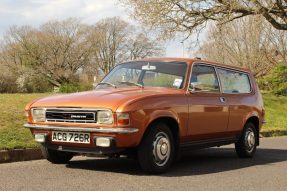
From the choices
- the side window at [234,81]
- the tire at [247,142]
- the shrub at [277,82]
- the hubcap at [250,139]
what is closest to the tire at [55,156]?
the side window at [234,81]

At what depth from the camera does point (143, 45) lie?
7200 centimetres

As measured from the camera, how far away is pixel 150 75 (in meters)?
8.12

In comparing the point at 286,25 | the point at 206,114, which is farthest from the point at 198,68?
the point at 286,25

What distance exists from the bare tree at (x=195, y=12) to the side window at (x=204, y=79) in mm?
15369

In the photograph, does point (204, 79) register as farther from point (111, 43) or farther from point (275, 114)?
point (111, 43)

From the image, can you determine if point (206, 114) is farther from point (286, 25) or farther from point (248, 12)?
point (286, 25)

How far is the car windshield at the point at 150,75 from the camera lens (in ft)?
26.1

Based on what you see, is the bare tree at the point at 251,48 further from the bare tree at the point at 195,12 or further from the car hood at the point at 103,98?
the car hood at the point at 103,98

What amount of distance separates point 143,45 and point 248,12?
159 feet

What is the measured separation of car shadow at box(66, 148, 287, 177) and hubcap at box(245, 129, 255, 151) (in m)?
0.24

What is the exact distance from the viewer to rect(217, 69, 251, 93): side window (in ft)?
29.7

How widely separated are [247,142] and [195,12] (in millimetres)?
16179

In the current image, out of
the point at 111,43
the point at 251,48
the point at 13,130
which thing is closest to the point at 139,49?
the point at 111,43

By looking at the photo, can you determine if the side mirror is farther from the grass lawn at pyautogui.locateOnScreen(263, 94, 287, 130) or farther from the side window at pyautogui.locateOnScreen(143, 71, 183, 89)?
the grass lawn at pyautogui.locateOnScreen(263, 94, 287, 130)
